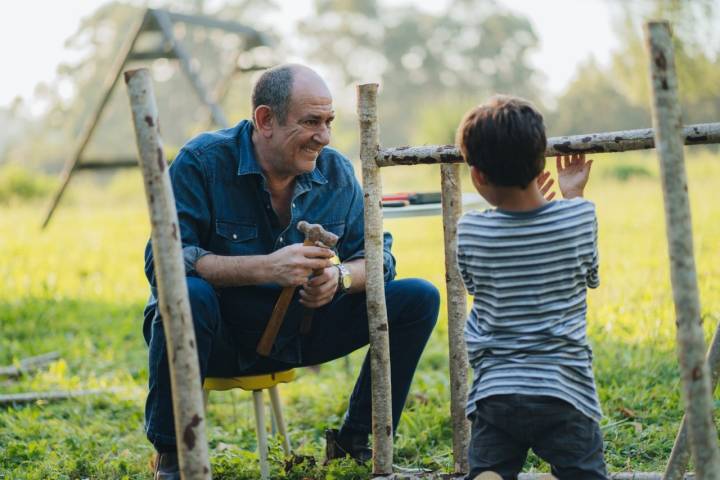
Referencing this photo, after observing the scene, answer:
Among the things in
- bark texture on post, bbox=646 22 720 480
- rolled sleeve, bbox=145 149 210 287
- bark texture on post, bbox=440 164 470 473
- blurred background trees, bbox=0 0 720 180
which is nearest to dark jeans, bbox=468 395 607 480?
bark texture on post, bbox=646 22 720 480

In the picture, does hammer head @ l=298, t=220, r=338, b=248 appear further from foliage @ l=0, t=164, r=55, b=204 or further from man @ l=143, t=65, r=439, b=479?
foliage @ l=0, t=164, r=55, b=204

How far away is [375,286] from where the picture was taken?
10.5ft

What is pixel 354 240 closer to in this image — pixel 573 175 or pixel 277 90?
pixel 277 90

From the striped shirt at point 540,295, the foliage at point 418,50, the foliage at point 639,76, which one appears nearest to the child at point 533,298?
the striped shirt at point 540,295

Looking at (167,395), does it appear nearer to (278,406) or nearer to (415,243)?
(278,406)

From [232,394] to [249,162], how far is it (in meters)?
2.03

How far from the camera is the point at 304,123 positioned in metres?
3.45

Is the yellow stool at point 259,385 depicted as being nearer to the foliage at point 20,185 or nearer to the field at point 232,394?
the field at point 232,394

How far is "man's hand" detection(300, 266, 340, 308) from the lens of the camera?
3.28 m

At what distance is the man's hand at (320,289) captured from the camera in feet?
10.8

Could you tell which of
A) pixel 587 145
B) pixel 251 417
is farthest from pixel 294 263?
pixel 251 417

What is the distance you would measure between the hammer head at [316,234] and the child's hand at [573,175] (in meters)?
0.86

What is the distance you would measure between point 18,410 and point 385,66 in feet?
174

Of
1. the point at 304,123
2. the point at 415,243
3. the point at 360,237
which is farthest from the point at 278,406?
the point at 415,243
